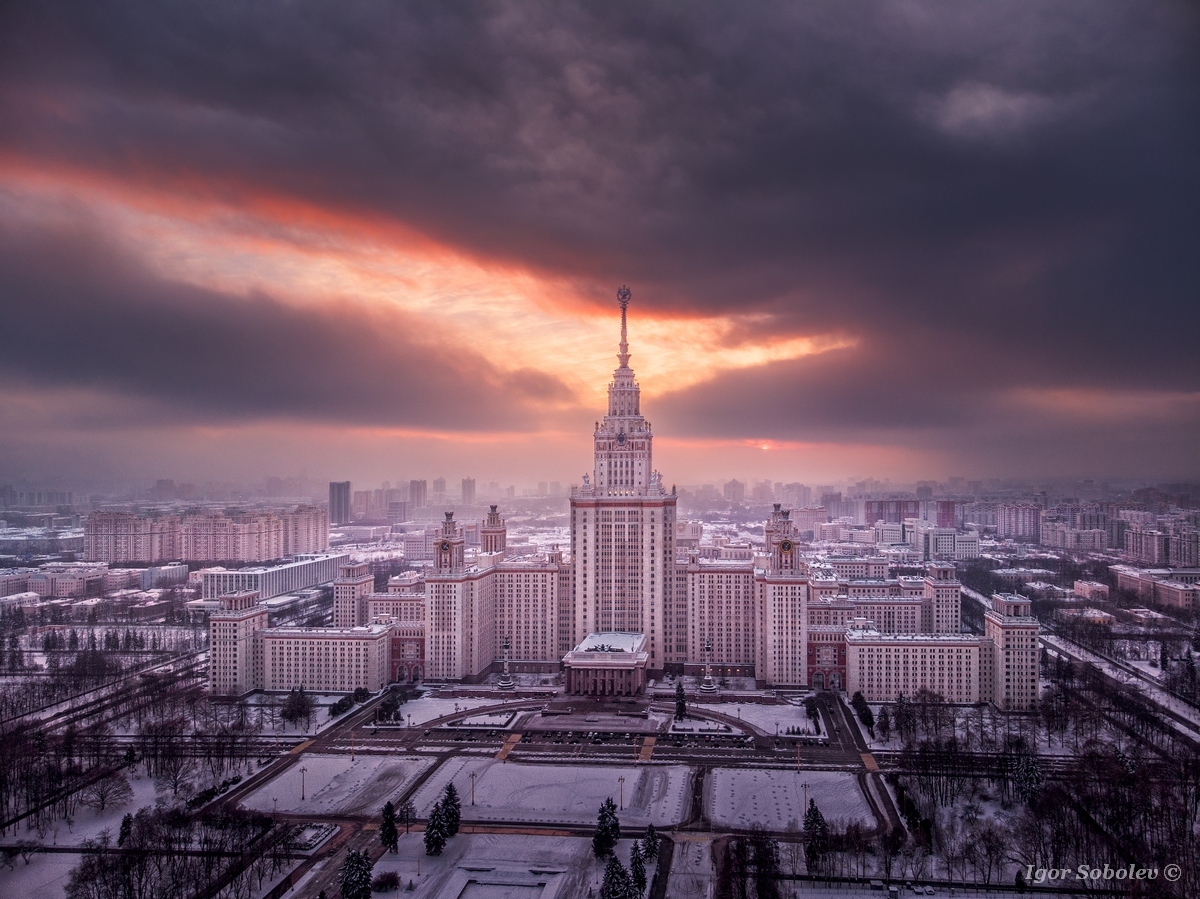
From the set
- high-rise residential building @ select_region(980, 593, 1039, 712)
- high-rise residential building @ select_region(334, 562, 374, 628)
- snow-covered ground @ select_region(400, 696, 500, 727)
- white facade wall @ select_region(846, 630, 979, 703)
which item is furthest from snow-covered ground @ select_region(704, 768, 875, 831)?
high-rise residential building @ select_region(334, 562, 374, 628)

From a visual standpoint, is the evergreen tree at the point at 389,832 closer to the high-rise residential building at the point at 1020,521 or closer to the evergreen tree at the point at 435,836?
the evergreen tree at the point at 435,836

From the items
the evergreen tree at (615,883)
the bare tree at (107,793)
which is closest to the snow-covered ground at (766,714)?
the evergreen tree at (615,883)

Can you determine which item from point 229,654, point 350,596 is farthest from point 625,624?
point 229,654

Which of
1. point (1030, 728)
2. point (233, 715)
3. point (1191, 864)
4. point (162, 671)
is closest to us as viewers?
point (1191, 864)

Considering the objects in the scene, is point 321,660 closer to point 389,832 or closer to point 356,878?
point 389,832

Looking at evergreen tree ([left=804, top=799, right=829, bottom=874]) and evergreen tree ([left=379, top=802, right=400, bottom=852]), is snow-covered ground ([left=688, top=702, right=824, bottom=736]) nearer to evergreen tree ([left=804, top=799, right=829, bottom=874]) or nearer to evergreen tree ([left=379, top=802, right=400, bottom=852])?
evergreen tree ([left=804, top=799, right=829, bottom=874])

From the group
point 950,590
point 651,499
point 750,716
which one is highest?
point 651,499

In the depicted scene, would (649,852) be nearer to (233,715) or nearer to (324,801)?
(324,801)

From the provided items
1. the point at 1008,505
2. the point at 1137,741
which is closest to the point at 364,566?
the point at 1137,741
